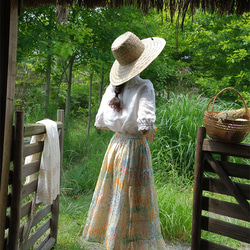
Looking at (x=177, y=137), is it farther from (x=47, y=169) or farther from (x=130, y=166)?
(x=47, y=169)

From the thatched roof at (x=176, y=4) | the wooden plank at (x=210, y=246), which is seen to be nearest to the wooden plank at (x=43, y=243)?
the wooden plank at (x=210, y=246)

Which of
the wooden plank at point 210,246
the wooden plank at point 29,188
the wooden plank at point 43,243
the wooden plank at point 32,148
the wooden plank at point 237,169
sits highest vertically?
the wooden plank at point 32,148

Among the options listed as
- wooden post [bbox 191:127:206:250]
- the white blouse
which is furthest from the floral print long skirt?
wooden post [bbox 191:127:206:250]

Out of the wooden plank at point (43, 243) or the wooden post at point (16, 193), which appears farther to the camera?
the wooden plank at point (43, 243)

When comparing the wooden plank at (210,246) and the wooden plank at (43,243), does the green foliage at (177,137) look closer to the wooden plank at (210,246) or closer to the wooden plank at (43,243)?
the wooden plank at (210,246)

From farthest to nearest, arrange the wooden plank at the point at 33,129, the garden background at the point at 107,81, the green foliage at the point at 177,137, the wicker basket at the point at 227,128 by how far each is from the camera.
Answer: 1. the green foliage at the point at 177,137
2. the garden background at the point at 107,81
3. the wooden plank at the point at 33,129
4. the wicker basket at the point at 227,128

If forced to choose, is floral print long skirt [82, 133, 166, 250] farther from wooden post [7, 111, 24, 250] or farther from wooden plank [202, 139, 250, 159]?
wooden post [7, 111, 24, 250]

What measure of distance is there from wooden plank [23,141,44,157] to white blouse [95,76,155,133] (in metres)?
0.62

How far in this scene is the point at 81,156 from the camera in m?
5.29

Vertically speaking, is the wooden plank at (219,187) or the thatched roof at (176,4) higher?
the thatched roof at (176,4)

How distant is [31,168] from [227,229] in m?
1.64

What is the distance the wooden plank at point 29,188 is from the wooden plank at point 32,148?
263 mm

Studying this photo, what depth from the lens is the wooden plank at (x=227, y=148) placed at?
1893mm

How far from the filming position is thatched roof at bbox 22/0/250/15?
7.22 ft
